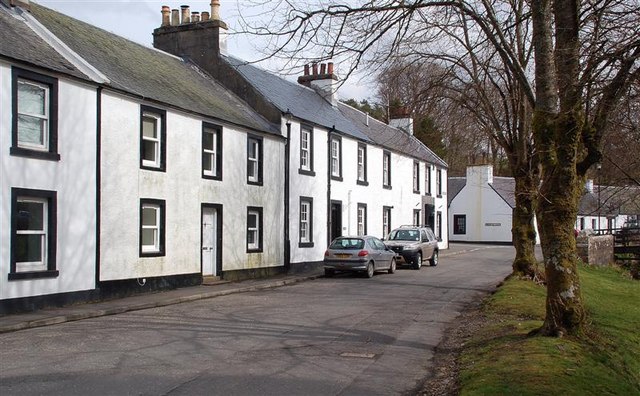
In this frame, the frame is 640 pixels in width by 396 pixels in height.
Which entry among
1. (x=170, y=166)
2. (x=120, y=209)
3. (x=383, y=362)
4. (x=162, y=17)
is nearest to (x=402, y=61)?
(x=170, y=166)

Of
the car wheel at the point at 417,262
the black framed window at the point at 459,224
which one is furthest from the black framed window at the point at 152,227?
the black framed window at the point at 459,224

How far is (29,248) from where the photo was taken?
48.1 ft

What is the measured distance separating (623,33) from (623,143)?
717cm

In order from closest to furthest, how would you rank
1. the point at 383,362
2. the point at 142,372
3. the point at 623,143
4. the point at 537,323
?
the point at 142,372, the point at 383,362, the point at 537,323, the point at 623,143

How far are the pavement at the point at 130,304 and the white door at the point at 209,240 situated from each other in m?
0.77

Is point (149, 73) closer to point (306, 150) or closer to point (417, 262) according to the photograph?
point (306, 150)

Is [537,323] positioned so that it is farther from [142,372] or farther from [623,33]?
[142,372]

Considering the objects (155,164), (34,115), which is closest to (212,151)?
(155,164)

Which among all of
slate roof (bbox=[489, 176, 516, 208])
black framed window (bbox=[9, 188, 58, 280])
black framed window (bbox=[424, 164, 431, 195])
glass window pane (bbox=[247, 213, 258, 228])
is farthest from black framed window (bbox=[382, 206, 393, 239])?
black framed window (bbox=[9, 188, 58, 280])

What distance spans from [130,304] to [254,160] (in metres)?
9.78

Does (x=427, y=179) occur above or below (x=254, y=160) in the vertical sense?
above

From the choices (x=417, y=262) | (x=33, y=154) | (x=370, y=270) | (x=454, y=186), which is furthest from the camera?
(x=454, y=186)

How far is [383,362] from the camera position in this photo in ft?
32.1

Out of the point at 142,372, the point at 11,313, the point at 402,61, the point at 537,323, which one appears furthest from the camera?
the point at 402,61
